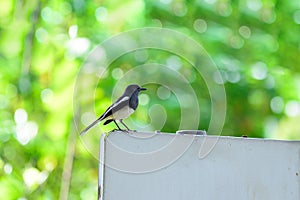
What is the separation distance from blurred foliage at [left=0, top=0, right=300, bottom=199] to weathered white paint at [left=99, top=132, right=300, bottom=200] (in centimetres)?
103

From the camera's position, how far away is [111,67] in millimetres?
1957

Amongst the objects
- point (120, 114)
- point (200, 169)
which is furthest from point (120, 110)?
point (200, 169)

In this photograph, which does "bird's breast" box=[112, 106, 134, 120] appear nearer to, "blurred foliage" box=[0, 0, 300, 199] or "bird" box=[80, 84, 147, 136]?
"bird" box=[80, 84, 147, 136]

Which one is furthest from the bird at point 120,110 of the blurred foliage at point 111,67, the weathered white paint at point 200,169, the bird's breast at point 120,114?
the weathered white paint at point 200,169

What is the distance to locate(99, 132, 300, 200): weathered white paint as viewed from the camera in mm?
747

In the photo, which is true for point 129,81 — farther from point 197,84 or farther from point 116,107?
point 116,107

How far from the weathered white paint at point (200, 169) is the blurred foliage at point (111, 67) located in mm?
1030

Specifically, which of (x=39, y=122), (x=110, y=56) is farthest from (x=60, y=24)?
(x=39, y=122)

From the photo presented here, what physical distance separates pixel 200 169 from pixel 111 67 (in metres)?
1.19

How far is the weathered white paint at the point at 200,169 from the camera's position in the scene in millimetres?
747

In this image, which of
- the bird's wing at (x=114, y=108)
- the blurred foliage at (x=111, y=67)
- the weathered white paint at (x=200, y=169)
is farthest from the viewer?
the blurred foliage at (x=111, y=67)

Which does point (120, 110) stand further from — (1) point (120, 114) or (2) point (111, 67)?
A: (2) point (111, 67)

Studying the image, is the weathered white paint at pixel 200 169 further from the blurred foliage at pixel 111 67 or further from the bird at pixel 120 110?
the blurred foliage at pixel 111 67

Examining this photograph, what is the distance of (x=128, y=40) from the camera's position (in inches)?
77.9
